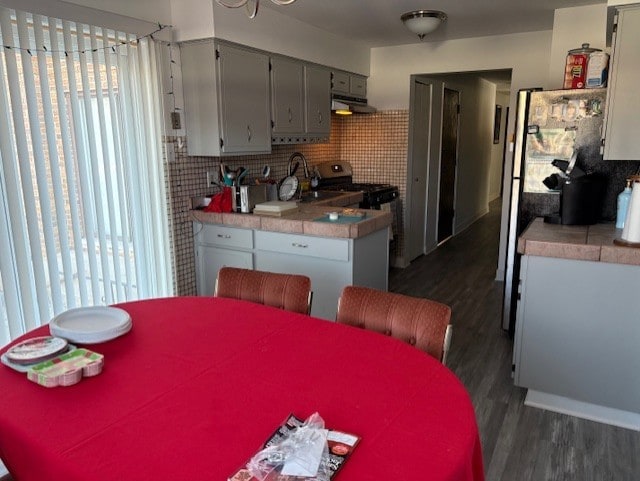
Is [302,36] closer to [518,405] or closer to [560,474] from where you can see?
[518,405]

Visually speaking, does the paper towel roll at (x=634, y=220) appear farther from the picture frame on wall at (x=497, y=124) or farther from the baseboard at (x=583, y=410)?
the picture frame on wall at (x=497, y=124)

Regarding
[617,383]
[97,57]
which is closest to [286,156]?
[97,57]

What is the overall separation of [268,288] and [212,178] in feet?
5.87

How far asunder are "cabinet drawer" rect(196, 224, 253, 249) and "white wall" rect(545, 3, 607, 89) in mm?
2658

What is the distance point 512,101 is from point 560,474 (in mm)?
3305

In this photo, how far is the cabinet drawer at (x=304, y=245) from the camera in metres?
3.01

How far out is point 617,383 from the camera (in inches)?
94.2

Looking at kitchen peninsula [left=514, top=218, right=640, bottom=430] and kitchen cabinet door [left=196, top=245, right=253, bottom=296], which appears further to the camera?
kitchen cabinet door [left=196, top=245, right=253, bottom=296]

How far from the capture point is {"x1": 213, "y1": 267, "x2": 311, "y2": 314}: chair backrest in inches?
80.4

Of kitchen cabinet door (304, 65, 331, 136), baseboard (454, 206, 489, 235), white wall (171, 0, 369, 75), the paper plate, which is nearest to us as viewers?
the paper plate

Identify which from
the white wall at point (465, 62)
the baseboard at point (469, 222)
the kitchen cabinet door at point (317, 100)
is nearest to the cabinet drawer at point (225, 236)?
the kitchen cabinet door at point (317, 100)

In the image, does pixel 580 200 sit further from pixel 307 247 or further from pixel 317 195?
pixel 317 195

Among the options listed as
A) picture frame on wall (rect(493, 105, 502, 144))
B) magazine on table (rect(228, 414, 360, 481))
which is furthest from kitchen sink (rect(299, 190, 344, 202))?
picture frame on wall (rect(493, 105, 502, 144))

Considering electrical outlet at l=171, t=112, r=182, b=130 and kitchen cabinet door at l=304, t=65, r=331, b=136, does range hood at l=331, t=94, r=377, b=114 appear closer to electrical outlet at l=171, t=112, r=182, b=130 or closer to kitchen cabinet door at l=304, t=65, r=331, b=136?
kitchen cabinet door at l=304, t=65, r=331, b=136
